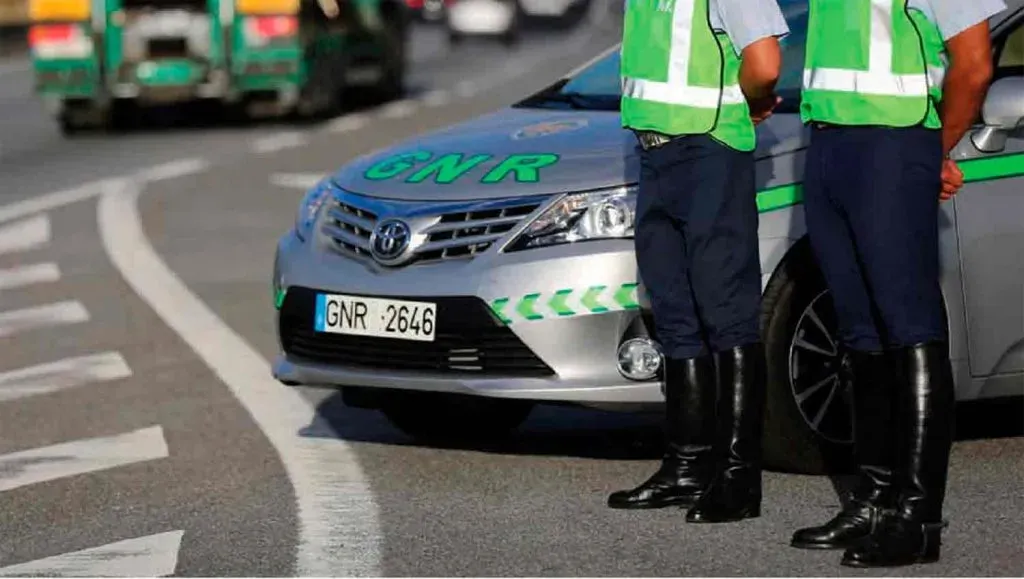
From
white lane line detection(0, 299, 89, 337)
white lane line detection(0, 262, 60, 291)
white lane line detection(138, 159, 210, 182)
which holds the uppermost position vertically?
white lane line detection(0, 299, 89, 337)

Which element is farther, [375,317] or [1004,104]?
[375,317]

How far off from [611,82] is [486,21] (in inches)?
1716

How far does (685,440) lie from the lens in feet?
23.0

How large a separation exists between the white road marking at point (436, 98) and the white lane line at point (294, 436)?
46.5ft

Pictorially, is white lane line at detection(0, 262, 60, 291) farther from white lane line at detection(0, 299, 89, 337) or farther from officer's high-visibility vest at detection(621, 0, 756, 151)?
officer's high-visibility vest at detection(621, 0, 756, 151)

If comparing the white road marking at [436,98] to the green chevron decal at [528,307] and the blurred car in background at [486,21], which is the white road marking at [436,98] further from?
the green chevron decal at [528,307]

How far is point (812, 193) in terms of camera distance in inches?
253

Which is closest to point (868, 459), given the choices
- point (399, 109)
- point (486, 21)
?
point (399, 109)

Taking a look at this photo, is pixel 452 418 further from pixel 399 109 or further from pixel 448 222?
pixel 399 109

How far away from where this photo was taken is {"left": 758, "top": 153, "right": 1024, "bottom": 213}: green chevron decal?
284 inches

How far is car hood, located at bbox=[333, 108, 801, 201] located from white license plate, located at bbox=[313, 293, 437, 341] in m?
0.32

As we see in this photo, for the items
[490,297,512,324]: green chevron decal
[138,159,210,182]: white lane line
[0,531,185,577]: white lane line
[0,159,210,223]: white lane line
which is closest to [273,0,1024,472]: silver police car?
[490,297,512,324]: green chevron decal

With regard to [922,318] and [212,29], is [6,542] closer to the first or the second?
[922,318]

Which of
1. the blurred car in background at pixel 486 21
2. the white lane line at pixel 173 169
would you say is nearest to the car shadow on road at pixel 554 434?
the white lane line at pixel 173 169
